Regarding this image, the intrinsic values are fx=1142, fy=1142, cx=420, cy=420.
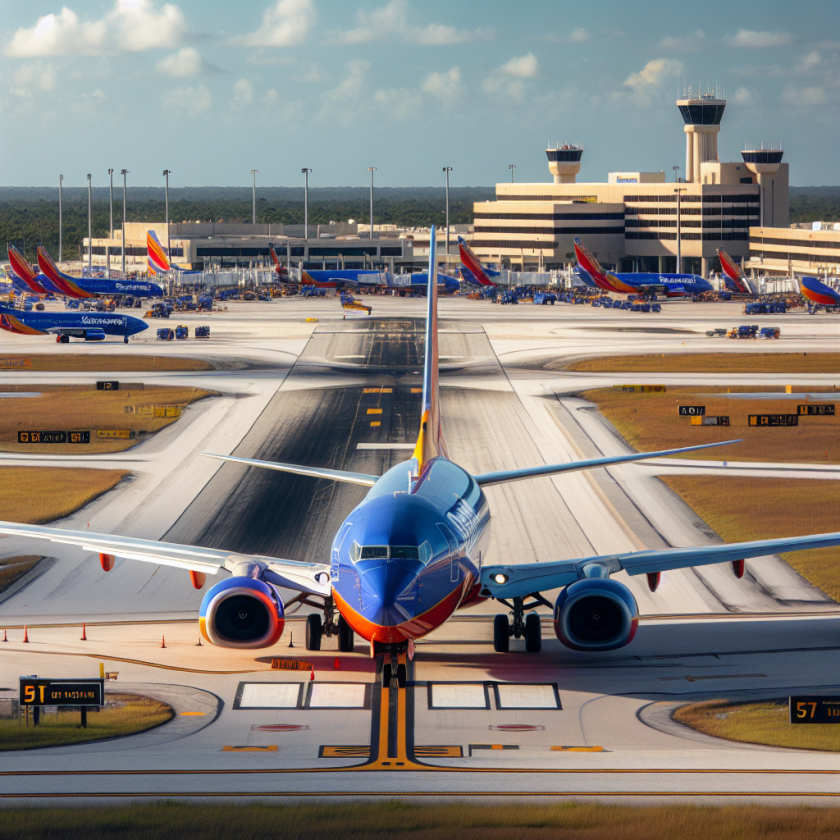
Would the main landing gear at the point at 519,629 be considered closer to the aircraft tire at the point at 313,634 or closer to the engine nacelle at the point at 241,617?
the aircraft tire at the point at 313,634

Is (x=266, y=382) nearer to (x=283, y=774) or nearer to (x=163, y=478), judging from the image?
(x=163, y=478)

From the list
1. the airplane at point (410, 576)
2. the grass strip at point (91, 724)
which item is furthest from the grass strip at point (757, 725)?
the grass strip at point (91, 724)

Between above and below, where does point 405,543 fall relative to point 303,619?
above

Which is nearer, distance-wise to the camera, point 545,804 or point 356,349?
point 545,804

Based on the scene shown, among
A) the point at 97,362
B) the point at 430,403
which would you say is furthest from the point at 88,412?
the point at 430,403

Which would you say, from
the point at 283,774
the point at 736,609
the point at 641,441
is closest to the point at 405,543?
the point at 283,774

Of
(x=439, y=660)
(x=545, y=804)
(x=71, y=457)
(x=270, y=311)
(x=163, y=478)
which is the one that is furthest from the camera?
(x=270, y=311)
